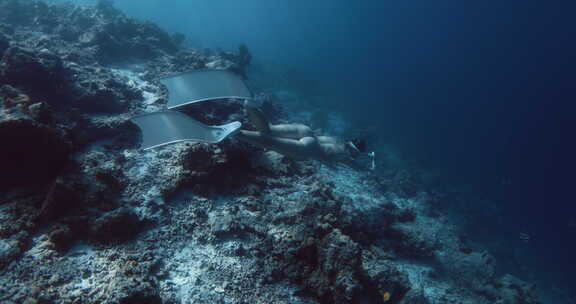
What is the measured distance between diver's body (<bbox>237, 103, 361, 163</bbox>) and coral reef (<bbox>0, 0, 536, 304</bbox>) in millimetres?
349

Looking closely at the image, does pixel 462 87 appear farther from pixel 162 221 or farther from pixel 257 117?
pixel 162 221

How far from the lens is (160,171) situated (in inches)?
Answer: 168

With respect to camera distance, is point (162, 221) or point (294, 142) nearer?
point (162, 221)

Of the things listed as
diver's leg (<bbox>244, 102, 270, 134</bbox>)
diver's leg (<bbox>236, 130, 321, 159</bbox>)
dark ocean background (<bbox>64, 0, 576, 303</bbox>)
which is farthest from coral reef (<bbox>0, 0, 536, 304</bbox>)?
dark ocean background (<bbox>64, 0, 576, 303</bbox>)

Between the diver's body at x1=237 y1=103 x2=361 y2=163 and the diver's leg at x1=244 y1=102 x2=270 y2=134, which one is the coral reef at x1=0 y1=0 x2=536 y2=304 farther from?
the diver's leg at x1=244 y1=102 x2=270 y2=134

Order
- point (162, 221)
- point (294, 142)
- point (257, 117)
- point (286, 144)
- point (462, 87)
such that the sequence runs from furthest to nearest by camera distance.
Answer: point (462, 87) < point (294, 142) < point (286, 144) < point (257, 117) < point (162, 221)

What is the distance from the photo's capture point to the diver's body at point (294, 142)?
16.0 ft

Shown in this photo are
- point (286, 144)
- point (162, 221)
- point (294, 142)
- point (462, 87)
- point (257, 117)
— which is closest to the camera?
point (162, 221)

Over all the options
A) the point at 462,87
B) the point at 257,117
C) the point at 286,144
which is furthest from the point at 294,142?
the point at 462,87

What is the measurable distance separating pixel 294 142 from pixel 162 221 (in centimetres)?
266

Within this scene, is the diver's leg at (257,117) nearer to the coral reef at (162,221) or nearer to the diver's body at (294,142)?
the diver's body at (294,142)

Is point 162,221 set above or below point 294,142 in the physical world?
below

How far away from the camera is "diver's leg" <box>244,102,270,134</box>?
15.8 feet

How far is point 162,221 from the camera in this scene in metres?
3.61
